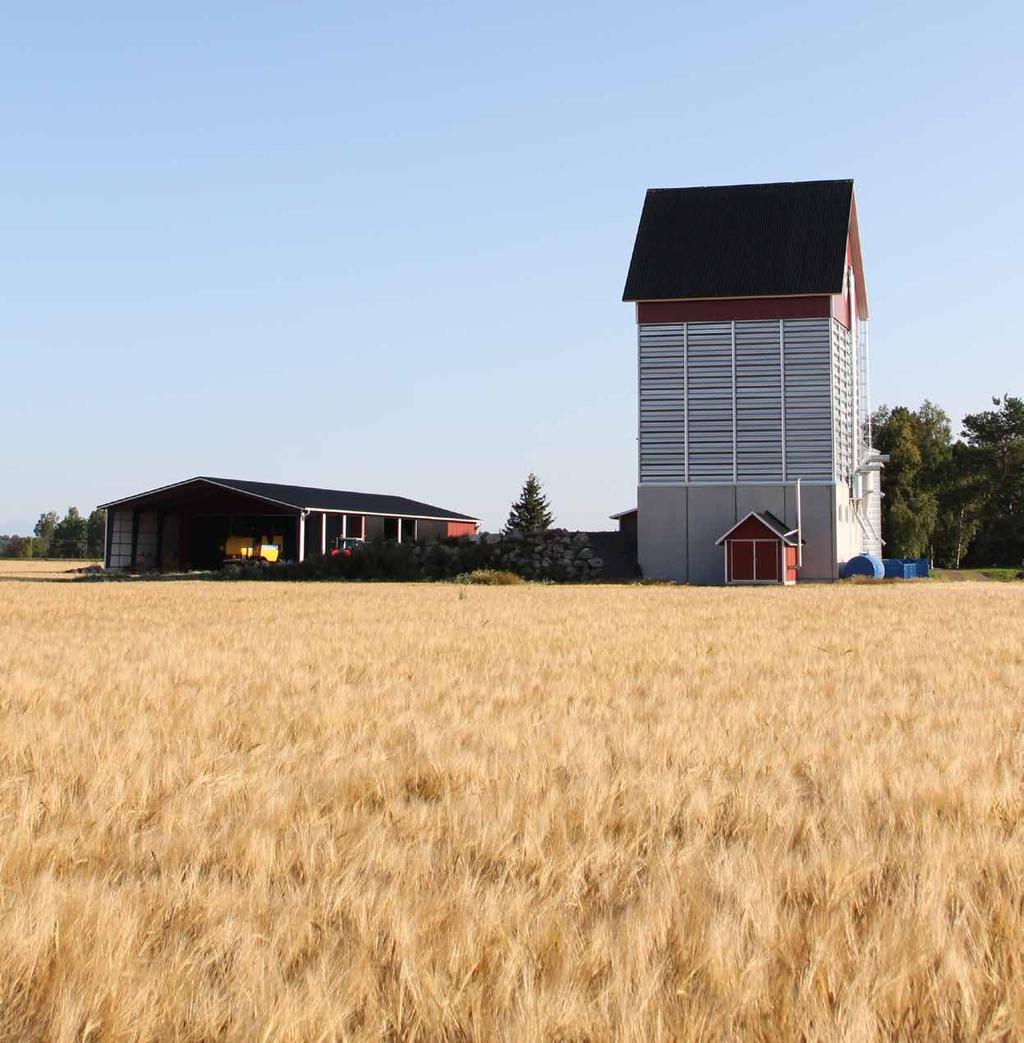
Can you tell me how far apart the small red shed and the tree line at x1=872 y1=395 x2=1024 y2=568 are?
32.7 meters

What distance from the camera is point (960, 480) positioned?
80000mm

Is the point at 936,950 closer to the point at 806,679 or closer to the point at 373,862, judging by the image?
the point at 373,862

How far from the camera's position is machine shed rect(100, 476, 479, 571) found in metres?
57.8

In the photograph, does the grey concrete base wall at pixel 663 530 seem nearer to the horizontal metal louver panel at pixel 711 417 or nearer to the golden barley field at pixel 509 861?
the horizontal metal louver panel at pixel 711 417

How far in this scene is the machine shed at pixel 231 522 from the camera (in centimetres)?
5784

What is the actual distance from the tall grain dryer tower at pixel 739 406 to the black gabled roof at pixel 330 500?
18812mm

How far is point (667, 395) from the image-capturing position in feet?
151

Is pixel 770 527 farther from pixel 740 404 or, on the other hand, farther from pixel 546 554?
pixel 546 554

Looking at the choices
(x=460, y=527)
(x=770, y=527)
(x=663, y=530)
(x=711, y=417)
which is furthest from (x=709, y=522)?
(x=460, y=527)

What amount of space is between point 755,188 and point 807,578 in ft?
55.1

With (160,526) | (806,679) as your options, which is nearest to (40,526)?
(160,526)

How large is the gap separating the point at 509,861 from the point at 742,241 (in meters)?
46.6

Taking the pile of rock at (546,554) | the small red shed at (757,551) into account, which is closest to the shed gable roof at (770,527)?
the small red shed at (757,551)

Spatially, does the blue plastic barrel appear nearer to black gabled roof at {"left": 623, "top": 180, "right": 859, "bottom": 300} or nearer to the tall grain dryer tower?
the tall grain dryer tower
